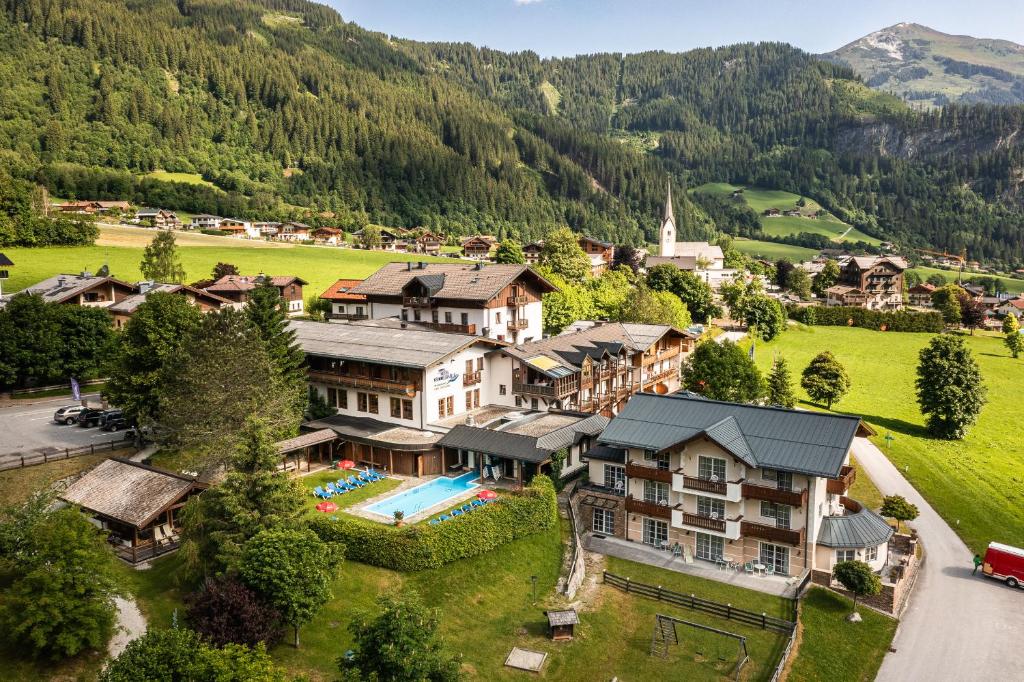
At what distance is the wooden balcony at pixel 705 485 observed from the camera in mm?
38691

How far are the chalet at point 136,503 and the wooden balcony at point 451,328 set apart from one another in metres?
32.0

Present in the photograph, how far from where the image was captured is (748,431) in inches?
1578

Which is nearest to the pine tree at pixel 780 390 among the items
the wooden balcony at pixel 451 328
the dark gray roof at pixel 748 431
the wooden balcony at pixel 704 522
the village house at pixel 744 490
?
the village house at pixel 744 490

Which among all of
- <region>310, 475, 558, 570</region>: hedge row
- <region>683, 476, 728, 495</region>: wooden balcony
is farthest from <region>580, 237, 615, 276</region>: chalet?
<region>310, 475, 558, 570</region>: hedge row

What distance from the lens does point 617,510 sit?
4325 centimetres

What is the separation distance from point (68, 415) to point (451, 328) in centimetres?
3170

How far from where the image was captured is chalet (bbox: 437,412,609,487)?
1783 inches

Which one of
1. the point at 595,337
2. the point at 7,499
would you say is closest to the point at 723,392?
the point at 595,337

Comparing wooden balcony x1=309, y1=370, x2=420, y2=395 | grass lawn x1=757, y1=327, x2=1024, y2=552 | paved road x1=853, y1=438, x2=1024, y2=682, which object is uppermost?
wooden balcony x1=309, y1=370, x2=420, y2=395

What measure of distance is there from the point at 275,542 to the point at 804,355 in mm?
89565

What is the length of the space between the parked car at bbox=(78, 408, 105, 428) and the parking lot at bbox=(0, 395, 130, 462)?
517mm

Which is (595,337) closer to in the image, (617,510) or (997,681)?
(617,510)

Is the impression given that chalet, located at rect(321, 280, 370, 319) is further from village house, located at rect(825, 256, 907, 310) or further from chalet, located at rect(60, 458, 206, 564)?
village house, located at rect(825, 256, 907, 310)

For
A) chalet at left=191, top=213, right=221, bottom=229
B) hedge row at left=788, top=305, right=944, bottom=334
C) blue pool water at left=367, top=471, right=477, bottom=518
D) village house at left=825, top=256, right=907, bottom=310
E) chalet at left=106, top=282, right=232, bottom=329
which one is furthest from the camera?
chalet at left=191, top=213, right=221, bottom=229
